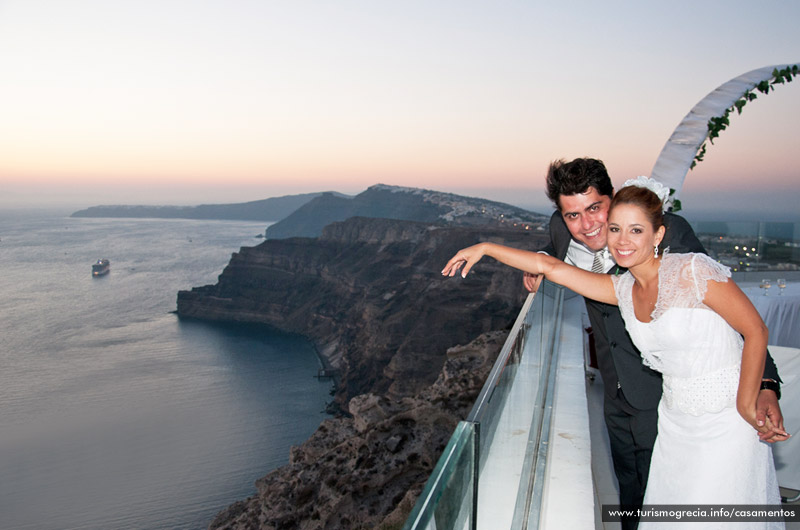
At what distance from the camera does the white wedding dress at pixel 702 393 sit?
1.38 m

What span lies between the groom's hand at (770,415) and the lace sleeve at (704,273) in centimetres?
29

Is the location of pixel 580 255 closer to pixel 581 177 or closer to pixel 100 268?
pixel 581 177

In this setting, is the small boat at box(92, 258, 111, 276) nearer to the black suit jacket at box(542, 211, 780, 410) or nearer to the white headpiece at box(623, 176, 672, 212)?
the black suit jacket at box(542, 211, 780, 410)

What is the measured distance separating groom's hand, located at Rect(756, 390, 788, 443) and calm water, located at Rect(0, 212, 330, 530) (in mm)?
31161

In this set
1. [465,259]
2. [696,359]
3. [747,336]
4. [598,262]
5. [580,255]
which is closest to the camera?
[747,336]

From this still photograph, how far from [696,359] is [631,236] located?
14.0 inches

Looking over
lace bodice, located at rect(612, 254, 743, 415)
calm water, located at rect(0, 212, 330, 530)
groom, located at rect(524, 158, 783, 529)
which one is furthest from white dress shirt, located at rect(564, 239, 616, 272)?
calm water, located at rect(0, 212, 330, 530)

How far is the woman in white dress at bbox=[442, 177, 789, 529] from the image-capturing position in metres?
1.34

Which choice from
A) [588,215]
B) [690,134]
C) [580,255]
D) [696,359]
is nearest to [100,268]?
[690,134]

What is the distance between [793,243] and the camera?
7.63 metres

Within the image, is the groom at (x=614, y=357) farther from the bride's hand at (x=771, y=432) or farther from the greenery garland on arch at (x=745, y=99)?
the greenery garland on arch at (x=745, y=99)

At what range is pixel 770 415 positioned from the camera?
1348 mm

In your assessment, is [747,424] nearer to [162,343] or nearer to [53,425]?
[53,425]

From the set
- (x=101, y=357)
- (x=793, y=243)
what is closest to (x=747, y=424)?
(x=793, y=243)
